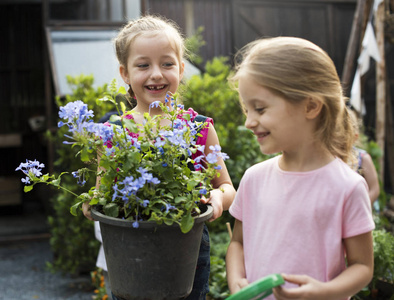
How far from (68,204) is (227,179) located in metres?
2.83

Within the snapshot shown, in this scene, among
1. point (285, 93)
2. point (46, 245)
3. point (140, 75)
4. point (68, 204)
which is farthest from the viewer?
point (46, 245)

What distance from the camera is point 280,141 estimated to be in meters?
1.39

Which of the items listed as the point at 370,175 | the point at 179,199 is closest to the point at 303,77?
the point at 179,199

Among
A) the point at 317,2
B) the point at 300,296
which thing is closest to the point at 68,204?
the point at 300,296

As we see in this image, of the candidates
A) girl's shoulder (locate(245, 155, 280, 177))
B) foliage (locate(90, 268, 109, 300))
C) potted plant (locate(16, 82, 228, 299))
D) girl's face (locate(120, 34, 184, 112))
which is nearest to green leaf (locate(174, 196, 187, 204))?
potted plant (locate(16, 82, 228, 299))

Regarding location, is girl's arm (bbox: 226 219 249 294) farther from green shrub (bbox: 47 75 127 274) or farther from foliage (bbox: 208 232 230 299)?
green shrub (bbox: 47 75 127 274)

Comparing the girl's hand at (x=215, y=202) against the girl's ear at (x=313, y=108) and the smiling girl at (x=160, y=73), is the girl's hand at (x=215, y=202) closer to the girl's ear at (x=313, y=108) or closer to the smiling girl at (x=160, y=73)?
the smiling girl at (x=160, y=73)

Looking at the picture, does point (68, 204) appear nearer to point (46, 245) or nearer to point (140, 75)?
point (46, 245)

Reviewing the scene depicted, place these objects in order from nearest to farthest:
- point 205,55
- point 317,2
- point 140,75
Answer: point 140,75
point 205,55
point 317,2

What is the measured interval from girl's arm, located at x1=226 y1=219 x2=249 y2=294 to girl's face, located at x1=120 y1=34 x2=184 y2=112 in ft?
1.96

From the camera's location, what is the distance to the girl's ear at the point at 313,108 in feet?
4.57

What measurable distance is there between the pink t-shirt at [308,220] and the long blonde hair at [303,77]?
0.09m

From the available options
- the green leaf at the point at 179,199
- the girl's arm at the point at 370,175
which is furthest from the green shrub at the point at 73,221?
the green leaf at the point at 179,199

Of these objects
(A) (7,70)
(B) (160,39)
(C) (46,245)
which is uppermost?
(B) (160,39)
